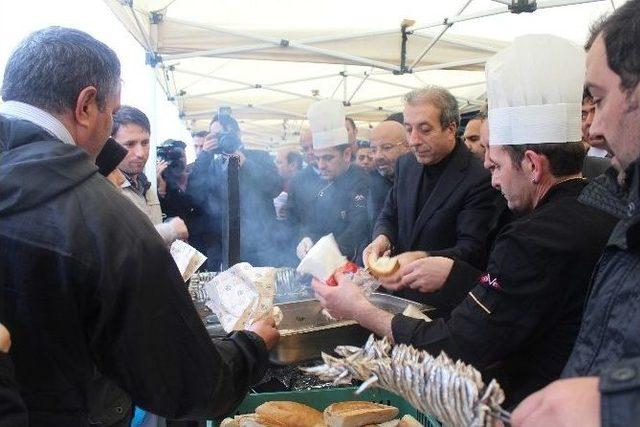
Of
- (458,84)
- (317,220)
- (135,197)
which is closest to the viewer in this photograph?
(135,197)

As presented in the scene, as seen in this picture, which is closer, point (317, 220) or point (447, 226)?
point (447, 226)

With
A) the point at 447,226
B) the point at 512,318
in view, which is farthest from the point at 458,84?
the point at 512,318

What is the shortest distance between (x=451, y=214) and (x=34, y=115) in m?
1.94

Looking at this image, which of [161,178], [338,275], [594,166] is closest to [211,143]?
[161,178]

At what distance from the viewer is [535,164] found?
1643 mm

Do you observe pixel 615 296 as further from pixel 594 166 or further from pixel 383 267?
pixel 594 166

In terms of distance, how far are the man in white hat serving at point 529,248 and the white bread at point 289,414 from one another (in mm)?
335

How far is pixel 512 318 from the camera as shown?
1486 mm

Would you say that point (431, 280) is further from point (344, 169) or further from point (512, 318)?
point (344, 169)

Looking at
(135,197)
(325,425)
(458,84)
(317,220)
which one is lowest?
(325,425)

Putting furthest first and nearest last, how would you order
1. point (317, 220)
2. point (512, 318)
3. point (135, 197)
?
point (317, 220) → point (135, 197) → point (512, 318)

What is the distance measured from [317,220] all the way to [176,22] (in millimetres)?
1849

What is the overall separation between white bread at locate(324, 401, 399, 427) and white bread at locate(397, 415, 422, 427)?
0.03 meters

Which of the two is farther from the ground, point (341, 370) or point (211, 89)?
point (211, 89)
